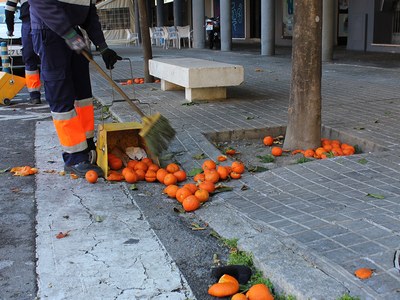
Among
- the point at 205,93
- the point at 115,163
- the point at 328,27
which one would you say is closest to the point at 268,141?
the point at 115,163

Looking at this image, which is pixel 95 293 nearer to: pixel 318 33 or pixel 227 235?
pixel 227 235

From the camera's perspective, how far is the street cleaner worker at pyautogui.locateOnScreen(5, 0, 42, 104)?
876cm

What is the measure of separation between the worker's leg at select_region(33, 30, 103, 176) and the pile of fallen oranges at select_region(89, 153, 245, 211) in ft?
0.67

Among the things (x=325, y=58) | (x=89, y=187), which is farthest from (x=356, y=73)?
(x=89, y=187)

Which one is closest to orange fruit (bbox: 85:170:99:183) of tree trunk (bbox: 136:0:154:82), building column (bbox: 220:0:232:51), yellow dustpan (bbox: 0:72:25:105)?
yellow dustpan (bbox: 0:72:25:105)

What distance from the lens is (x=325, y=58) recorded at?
15031 millimetres

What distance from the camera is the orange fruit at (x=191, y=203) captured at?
4094 mm

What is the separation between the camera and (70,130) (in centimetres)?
495

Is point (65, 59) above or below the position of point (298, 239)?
above

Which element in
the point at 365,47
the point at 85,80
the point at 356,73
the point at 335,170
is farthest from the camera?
the point at 365,47

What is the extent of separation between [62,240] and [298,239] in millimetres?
1567

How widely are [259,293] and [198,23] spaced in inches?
889

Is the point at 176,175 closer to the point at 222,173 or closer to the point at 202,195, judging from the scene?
the point at 222,173

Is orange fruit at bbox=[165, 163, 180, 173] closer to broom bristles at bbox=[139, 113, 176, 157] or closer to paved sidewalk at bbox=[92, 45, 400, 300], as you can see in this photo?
broom bristles at bbox=[139, 113, 176, 157]
